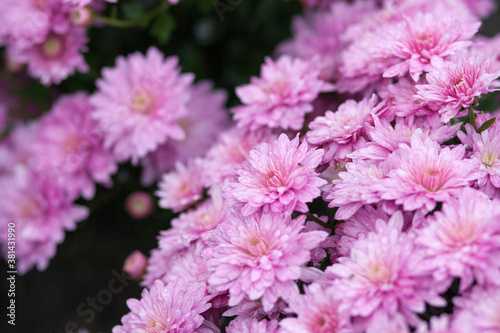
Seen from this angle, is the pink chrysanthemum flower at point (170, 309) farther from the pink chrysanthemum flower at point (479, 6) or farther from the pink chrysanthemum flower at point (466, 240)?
the pink chrysanthemum flower at point (479, 6)

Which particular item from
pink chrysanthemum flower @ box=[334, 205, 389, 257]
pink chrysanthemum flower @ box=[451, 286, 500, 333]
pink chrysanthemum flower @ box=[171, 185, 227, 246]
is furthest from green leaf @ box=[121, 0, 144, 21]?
pink chrysanthemum flower @ box=[451, 286, 500, 333]

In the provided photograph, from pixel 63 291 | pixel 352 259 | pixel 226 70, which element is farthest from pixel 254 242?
pixel 63 291

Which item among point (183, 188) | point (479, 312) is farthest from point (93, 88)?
point (479, 312)

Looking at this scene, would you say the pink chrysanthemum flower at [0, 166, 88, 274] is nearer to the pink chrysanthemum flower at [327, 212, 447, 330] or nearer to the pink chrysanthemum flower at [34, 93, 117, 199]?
the pink chrysanthemum flower at [34, 93, 117, 199]

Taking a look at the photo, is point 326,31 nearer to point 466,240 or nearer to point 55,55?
point 55,55

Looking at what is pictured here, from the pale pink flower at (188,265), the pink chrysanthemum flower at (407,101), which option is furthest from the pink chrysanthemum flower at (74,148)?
the pink chrysanthemum flower at (407,101)

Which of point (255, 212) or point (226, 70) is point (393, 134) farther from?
point (226, 70)
